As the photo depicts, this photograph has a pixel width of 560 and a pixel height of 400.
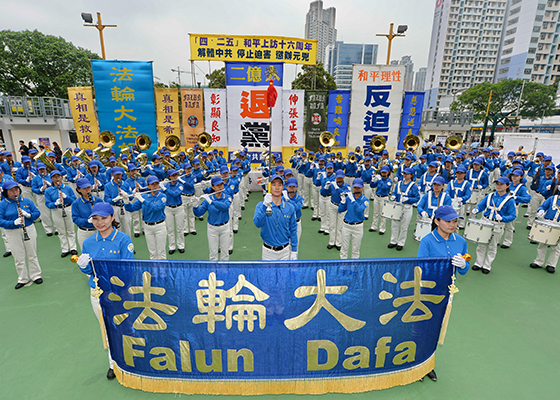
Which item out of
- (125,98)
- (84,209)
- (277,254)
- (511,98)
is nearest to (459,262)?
(277,254)

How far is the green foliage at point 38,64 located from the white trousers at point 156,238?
31588 millimetres

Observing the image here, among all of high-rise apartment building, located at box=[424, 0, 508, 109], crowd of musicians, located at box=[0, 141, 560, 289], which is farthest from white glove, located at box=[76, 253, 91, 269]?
high-rise apartment building, located at box=[424, 0, 508, 109]

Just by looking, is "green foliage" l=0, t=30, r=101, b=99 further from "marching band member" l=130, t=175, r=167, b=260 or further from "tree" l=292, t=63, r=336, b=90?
"marching band member" l=130, t=175, r=167, b=260

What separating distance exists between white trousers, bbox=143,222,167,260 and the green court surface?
63.2 inches

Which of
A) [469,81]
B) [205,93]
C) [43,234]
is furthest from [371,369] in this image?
[469,81]

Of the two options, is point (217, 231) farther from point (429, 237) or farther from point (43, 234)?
point (43, 234)

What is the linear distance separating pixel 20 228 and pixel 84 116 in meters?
11.7

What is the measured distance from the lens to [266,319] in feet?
11.0

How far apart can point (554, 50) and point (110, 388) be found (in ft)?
329

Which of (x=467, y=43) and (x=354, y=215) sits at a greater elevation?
(x=467, y=43)

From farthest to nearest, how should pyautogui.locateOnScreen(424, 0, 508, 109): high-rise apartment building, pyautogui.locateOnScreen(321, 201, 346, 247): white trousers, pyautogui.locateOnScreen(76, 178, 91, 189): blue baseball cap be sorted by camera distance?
pyautogui.locateOnScreen(424, 0, 508, 109): high-rise apartment building
pyautogui.locateOnScreen(321, 201, 346, 247): white trousers
pyautogui.locateOnScreen(76, 178, 91, 189): blue baseball cap

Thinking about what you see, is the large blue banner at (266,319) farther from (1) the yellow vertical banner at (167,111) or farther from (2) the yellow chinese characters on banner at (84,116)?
(2) the yellow chinese characters on banner at (84,116)

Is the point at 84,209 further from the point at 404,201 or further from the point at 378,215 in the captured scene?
the point at 378,215

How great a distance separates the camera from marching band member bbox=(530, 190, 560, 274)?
6883 mm
